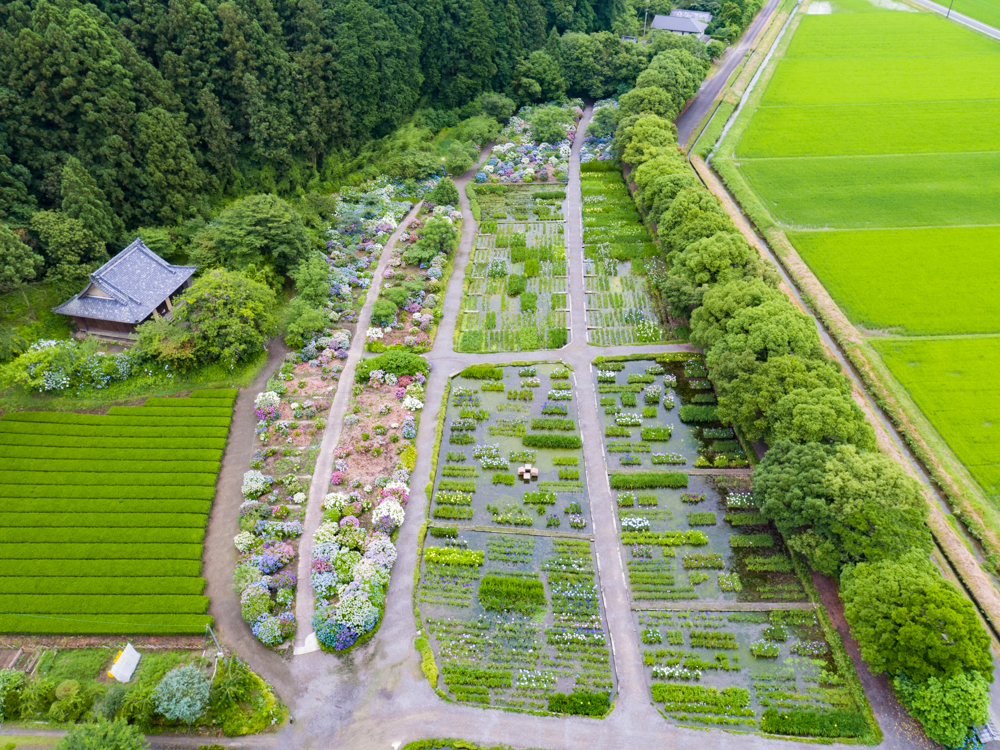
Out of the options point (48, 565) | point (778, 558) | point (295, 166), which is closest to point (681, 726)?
point (778, 558)

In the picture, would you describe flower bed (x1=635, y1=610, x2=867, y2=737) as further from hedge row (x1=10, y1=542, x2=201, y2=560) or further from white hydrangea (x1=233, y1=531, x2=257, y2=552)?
hedge row (x1=10, y1=542, x2=201, y2=560)

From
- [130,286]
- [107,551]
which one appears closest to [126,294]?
[130,286]

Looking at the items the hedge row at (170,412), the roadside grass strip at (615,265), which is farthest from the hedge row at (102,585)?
the roadside grass strip at (615,265)

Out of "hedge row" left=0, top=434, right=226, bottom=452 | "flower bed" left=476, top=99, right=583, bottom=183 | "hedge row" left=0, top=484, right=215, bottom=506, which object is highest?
"flower bed" left=476, top=99, right=583, bottom=183

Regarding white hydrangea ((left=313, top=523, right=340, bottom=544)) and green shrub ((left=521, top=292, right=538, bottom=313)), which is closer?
white hydrangea ((left=313, top=523, right=340, bottom=544))

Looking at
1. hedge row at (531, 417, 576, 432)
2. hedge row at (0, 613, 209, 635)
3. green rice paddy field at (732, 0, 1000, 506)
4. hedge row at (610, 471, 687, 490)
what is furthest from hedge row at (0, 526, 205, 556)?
green rice paddy field at (732, 0, 1000, 506)

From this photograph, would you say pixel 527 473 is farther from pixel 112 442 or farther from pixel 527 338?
pixel 112 442

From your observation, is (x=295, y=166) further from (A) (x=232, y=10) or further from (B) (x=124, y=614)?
(B) (x=124, y=614)
